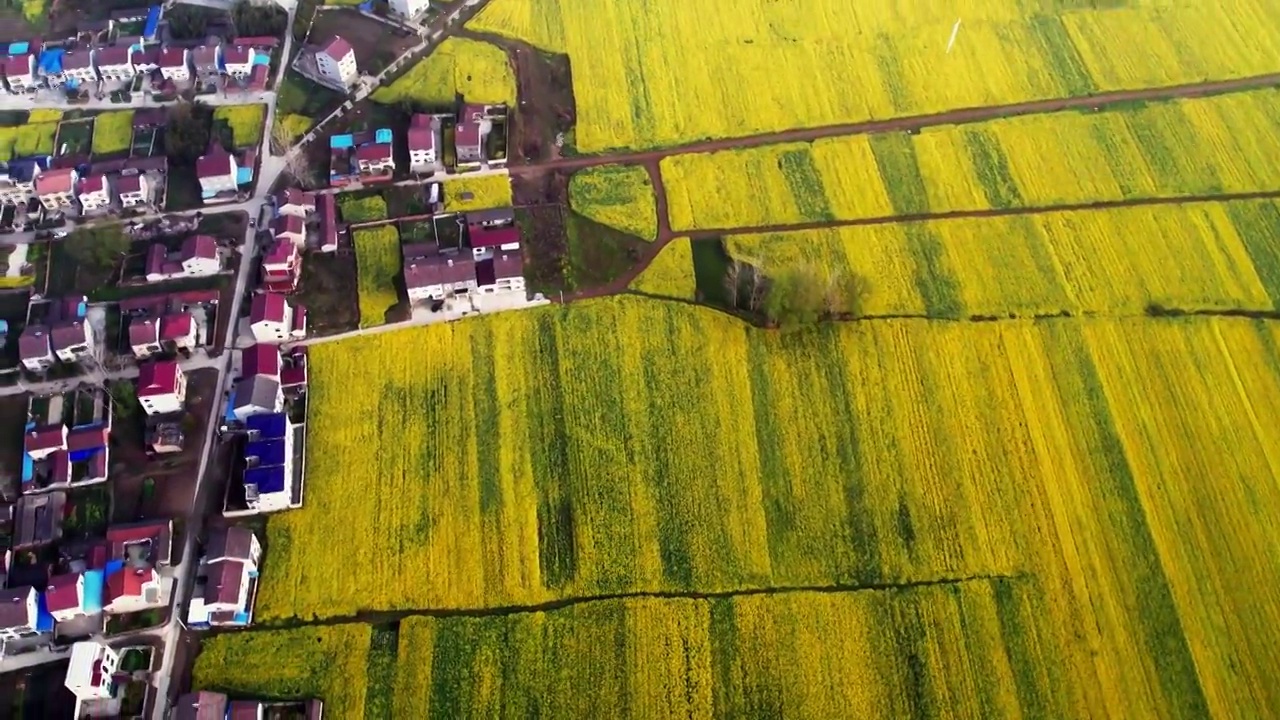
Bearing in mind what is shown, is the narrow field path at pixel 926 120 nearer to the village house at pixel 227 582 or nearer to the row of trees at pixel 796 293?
the row of trees at pixel 796 293

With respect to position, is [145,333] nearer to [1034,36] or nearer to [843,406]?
[843,406]

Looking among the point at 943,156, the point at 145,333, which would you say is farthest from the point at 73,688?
the point at 943,156

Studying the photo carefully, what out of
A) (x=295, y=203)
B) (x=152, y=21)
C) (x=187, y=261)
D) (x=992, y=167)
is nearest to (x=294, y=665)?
(x=187, y=261)

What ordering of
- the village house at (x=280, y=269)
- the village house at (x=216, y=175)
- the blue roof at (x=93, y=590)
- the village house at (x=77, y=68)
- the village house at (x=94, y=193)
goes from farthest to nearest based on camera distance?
1. the village house at (x=77, y=68)
2. the village house at (x=216, y=175)
3. the village house at (x=94, y=193)
4. the village house at (x=280, y=269)
5. the blue roof at (x=93, y=590)

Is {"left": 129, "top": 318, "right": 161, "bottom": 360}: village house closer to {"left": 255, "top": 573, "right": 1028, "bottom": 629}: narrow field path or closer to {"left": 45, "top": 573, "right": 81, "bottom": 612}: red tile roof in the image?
{"left": 45, "top": 573, "right": 81, "bottom": 612}: red tile roof

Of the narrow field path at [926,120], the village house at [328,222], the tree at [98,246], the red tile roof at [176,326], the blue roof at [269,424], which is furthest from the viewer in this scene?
the narrow field path at [926,120]

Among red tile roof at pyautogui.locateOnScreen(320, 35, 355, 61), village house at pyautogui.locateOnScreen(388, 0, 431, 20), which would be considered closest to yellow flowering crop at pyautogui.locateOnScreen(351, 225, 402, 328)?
red tile roof at pyautogui.locateOnScreen(320, 35, 355, 61)

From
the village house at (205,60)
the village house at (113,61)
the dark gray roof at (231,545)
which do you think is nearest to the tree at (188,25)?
the village house at (205,60)
